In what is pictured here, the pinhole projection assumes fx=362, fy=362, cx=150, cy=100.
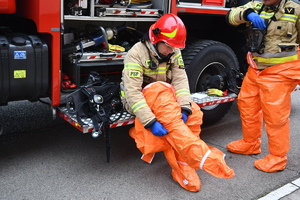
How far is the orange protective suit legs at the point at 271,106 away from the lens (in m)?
3.54

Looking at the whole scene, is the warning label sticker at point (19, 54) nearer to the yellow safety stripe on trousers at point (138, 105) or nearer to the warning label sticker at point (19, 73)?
the warning label sticker at point (19, 73)

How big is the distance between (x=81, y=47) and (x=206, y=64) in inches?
66.9

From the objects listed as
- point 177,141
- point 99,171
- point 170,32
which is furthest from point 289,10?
point 99,171

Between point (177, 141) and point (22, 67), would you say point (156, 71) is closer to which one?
point (177, 141)

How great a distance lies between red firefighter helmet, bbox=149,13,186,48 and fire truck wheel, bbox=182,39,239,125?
1181 mm

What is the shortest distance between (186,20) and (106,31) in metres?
1.39

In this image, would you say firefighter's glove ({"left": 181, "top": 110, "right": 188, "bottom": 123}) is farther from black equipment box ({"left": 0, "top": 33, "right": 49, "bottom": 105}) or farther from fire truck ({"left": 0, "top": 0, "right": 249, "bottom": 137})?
black equipment box ({"left": 0, "top": 33, "right": 49, "bottom": 105})

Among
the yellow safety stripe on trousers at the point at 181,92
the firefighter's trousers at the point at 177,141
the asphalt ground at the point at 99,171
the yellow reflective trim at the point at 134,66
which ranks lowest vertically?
the asphalt ground at the point at 99,171

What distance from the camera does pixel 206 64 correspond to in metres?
4.61

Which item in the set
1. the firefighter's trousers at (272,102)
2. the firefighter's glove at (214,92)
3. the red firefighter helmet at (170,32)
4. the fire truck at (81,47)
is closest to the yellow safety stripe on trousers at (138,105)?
the fire truck at (81,47)

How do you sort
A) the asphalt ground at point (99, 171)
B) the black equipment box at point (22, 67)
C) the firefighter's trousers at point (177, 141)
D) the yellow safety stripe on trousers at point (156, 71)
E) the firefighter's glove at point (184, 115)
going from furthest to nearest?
the yellow safety stripe on trousers at point (156, 71), the firefighter's glove at point (184, 115), the asphalt ground at point (99, 171), the black equipment box at point (22, 67), the firefighter's trousers at point (177, 141)

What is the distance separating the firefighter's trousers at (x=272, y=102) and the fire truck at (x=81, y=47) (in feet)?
1.65

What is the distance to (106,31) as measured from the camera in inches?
160

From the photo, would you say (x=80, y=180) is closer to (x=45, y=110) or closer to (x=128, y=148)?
(x=128, y=148)
